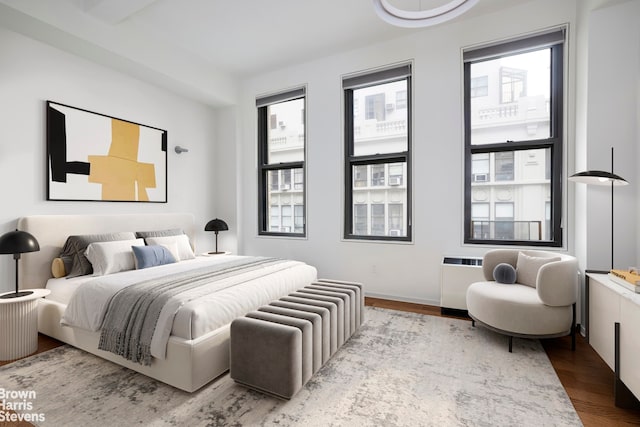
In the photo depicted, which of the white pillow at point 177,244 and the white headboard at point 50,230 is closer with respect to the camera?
→ the white headboard at point 50,230

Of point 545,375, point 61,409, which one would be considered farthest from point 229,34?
point 545,375

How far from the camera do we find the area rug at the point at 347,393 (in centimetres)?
169

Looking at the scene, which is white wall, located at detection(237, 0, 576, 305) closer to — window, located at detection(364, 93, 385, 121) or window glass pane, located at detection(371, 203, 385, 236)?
window glass pane, located at detection(371, 203, 385, 236)

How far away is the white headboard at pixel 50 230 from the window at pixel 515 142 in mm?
4083

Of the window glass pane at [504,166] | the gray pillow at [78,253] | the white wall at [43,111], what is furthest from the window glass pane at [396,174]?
the gray pillow at [78,253]

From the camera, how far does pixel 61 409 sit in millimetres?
1776

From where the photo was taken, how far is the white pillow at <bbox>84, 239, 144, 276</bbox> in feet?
9.67

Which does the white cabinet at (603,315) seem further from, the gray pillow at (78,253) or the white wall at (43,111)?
the white wall at (43,111)

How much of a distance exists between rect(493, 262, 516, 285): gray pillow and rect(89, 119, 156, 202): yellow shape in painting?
4.17 metres

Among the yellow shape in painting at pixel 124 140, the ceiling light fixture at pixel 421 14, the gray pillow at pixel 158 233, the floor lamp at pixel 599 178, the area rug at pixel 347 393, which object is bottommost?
the area rug at pixel 347 393

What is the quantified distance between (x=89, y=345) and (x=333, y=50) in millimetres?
4151

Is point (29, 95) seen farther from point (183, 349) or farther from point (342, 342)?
point (342, 342)

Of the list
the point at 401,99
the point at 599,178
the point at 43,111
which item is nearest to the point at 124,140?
the point at 43,111

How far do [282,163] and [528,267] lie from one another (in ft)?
11.1
